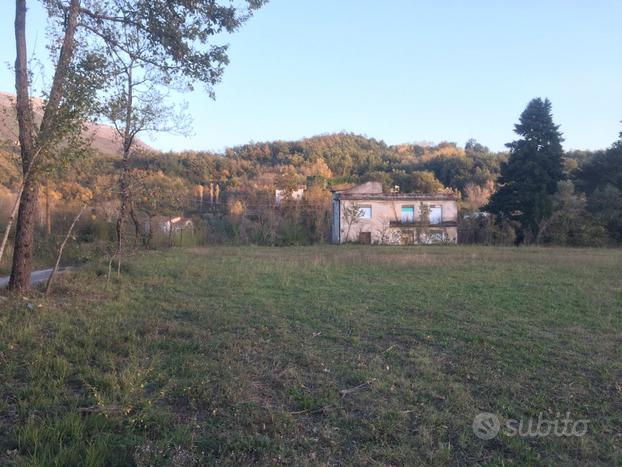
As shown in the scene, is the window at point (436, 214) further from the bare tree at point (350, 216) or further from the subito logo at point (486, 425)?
the subito logo at point (486, 425)

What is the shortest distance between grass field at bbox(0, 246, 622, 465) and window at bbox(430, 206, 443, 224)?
90.1 feet

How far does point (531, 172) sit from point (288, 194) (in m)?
17.6

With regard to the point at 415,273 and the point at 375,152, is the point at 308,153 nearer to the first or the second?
the point at 375,152

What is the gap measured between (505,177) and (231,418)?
32626 mm

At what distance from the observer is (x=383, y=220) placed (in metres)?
36.3

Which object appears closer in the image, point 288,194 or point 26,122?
point 26,122

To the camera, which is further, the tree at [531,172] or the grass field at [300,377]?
the tree at [531,172]

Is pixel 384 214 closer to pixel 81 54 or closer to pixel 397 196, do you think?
pixel 397 196

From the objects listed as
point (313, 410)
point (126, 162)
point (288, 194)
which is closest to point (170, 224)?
point (126, 162)

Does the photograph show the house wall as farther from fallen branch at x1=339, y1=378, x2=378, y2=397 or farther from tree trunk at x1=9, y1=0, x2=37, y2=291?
fallen branch at x1=339, y1=378, x2=378, y2=397

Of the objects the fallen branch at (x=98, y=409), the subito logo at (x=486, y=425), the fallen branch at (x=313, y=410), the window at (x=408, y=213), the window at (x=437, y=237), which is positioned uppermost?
the window at (x=408, y=213)

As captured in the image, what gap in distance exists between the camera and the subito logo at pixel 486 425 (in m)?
3.43

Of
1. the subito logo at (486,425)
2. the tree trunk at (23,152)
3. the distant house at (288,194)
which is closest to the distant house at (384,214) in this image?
the distant house at (288,194)

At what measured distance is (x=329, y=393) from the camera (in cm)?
410
